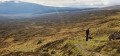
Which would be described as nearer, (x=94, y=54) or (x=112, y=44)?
(x=94, y=54)

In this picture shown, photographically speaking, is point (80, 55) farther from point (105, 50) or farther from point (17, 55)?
point (17, 55)

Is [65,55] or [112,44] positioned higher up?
[112,44]

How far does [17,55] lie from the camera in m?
45.7

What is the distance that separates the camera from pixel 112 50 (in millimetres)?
33562

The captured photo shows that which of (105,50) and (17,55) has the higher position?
(105,50)

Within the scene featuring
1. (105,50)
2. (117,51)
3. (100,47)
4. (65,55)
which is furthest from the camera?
(65,55)

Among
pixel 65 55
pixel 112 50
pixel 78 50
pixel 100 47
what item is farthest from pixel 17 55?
pixel 112 50

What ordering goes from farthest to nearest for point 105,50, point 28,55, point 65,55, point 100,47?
point 28,55 → point 65,55 → point 100,47 → point 105,50

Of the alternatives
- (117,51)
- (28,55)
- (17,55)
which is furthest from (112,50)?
(17,55)

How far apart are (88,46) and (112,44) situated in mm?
7374

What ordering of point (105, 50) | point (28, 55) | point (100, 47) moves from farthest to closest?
point (28, 55) < point (100, 47) < point (105, 50)

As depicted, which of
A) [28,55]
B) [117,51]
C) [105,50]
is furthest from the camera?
[28,55]

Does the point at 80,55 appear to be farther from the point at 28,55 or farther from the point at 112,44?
the point at 28,55

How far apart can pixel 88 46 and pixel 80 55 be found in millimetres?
6698
